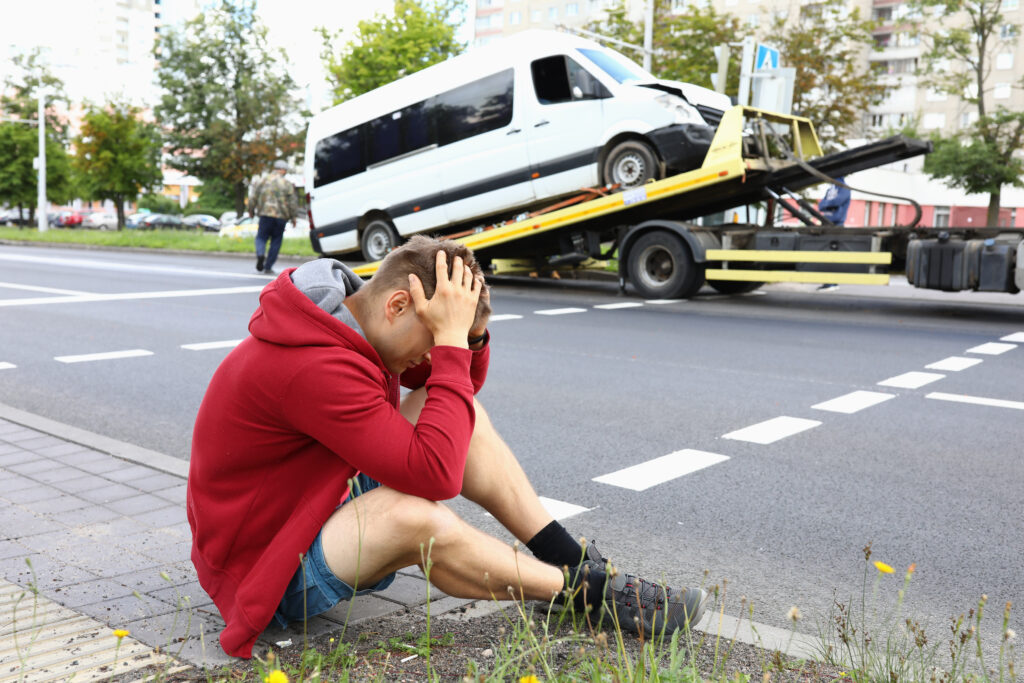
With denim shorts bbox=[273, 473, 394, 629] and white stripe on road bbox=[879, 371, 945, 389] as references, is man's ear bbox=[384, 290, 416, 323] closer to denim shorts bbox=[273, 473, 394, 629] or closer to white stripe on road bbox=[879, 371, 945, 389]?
denim shorts bbox=[273, 473, 394, 629]

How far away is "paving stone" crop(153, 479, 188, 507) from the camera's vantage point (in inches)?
165

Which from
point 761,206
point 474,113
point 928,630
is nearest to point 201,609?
point 928,630

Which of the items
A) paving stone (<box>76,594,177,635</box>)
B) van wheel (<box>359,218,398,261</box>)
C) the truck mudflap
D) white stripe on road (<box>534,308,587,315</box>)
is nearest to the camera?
paving stone (<box>76,594,177,635</box>)

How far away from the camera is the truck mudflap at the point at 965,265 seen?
11.1 meters

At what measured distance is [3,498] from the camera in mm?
4191

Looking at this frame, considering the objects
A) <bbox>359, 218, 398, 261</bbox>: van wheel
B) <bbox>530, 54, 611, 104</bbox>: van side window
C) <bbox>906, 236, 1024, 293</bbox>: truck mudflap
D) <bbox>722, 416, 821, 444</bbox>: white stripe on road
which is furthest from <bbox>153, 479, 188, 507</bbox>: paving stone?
<bbox>359, 218, 398, 261</bbox>: van wheel

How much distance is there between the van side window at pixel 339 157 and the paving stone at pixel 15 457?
11.2m

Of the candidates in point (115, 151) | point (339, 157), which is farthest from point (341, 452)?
point (115, 151)

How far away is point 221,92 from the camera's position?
45.8m

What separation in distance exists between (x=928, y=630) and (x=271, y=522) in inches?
76.9

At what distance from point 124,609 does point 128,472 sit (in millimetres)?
1711

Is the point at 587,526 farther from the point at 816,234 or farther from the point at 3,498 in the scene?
the point at 816,234

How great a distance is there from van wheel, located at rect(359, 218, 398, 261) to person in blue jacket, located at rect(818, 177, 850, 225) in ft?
20.5

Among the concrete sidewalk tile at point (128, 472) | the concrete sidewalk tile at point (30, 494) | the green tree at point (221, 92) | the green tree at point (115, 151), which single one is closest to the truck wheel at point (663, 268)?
the concrete sidewalk tile at point (128, 472)
